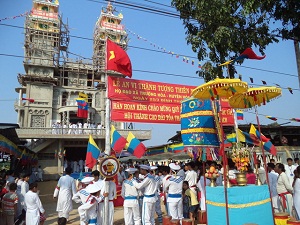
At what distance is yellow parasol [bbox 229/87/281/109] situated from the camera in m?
5.96

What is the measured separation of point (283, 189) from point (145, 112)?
15.5 feet

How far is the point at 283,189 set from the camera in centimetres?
701

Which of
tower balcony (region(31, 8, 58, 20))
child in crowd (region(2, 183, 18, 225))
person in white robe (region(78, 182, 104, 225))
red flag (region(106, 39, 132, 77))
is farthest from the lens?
tower balcony (region(31, 8, 58, 20))

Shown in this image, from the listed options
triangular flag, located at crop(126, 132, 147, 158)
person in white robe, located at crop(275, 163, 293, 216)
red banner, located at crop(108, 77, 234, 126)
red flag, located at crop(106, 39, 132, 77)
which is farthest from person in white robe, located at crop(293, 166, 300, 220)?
red flag, located at crop(106, 39, 132, 77)

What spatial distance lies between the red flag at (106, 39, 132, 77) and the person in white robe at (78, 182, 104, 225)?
3.81m

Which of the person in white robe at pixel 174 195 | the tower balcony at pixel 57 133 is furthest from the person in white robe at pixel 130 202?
the tower balcony at pixel 57 133

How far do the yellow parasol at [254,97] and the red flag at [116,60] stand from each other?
3.46m

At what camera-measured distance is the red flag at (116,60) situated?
7705 mm

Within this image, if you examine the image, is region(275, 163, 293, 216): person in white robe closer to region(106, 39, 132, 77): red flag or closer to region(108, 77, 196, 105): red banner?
region(108, 77, 196, 105): red banner

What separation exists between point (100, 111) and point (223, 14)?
76.6 feet

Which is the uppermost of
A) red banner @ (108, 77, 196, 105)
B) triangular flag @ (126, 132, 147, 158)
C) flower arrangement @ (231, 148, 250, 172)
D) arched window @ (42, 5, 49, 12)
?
arched window @ (42, 5, 49, 12)

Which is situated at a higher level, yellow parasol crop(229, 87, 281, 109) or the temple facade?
the temple facade

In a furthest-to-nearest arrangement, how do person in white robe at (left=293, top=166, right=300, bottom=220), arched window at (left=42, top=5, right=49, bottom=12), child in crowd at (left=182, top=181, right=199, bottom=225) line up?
arched window at (left=42, top=5, right=49, bottom=12) → child in crowd at (left=182, top=181, right=199, bottom=225) → person in white robe at (left=293, top=166, right=300, bottom=220)

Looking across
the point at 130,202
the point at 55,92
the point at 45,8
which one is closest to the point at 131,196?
the point at 130,202
